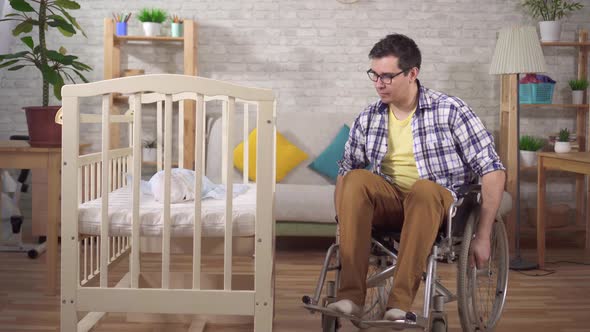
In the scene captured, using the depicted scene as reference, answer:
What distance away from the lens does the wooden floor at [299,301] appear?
9.25 feet

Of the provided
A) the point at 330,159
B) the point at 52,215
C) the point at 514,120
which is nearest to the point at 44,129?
the point at 52,215

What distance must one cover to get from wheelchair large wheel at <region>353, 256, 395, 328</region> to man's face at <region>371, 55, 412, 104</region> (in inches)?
21.7

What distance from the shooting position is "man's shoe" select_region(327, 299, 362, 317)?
2209 mm

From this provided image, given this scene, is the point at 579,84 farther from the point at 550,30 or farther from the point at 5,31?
the point at 5,31

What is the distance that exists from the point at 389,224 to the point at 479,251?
0.30 metres

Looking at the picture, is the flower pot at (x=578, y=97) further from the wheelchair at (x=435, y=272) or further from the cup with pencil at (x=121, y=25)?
the cup with pencil at (x=121, y=25)

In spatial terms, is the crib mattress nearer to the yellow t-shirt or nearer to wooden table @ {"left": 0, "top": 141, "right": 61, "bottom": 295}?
the yellow t-shirt

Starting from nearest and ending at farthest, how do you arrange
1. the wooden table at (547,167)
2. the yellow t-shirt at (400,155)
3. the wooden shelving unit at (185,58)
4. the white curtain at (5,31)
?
1. the yellow t-shirt at (400,155)
2. the wooden table at (547,167)
3. the white curtain at (5,31)
4. the wooden shelving unit at (185,58)

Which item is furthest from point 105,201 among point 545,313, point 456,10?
point 456,10

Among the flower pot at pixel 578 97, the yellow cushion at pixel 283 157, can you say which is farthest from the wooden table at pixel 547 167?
the yellow cushion at pixel 283 157

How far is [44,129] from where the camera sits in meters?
3.32

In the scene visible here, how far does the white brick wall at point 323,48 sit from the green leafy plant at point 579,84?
0.19 m

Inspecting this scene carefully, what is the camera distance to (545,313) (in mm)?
3051

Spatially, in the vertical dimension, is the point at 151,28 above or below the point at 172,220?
above
